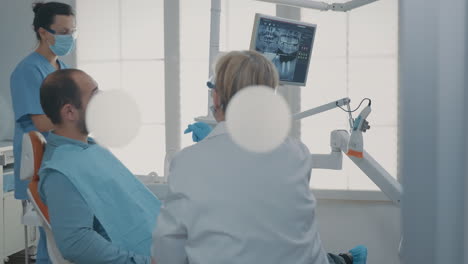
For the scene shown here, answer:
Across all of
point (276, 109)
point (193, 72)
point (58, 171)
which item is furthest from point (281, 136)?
point (193, 72)

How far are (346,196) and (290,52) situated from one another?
52.5 inches

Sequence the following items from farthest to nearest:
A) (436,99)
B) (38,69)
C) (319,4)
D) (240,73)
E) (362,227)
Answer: (362,227), (38,69), (319,4), (240,73), (436,99)

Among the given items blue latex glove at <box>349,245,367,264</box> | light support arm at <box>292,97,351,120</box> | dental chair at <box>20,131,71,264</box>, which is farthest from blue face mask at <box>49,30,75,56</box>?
blue latex glove at <box>349,245,367,264</box>

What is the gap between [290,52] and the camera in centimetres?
215

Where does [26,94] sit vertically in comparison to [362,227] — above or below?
above

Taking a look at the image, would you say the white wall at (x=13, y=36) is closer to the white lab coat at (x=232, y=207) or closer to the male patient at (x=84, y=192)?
the male patient at (x=84, y=192)

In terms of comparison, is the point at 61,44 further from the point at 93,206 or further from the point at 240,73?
the point at 240,73

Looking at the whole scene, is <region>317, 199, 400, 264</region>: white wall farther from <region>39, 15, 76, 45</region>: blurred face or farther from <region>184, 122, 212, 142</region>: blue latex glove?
<region>39, 15, 76, 45</region>: blurred face

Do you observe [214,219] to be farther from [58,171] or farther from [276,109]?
[58,171]

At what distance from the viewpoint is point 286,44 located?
2.13 metres

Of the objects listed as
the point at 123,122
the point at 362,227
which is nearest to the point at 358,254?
the point at 362,227

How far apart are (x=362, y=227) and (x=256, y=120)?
2.25 metres

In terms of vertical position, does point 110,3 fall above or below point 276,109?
above

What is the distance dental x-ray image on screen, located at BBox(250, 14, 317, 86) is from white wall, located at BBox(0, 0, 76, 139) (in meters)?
2.20
